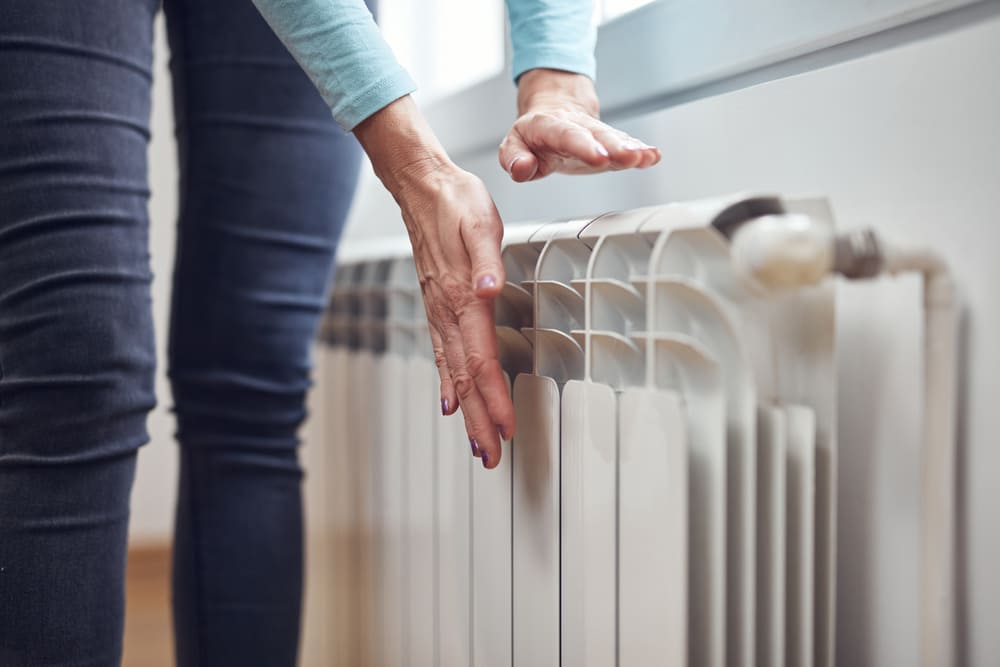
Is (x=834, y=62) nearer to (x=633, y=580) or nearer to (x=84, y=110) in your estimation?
(x=633, y=580)

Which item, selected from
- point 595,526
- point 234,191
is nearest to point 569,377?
point 595,526

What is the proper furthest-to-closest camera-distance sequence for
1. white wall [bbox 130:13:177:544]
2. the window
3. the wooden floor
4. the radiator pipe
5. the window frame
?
white wall [bbox 130:13:177:544]
the wooden floor
the window
the window frame
the radiator pipe

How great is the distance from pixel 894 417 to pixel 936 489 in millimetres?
79

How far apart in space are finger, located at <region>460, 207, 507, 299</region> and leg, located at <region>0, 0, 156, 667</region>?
0.26m

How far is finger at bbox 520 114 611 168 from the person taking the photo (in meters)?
0.57

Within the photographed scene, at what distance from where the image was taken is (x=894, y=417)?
0.56 meters

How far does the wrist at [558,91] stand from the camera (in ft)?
2.34

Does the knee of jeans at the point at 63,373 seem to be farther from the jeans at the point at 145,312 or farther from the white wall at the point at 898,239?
the white wall at the point at 898,239

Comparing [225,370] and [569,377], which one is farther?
[225,370]

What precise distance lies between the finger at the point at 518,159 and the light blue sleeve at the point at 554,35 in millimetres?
101

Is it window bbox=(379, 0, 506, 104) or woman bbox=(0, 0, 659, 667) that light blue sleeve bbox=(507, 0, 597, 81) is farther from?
window bbox=(379, 0, 506, 104)

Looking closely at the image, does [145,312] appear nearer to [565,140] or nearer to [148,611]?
[565,140]

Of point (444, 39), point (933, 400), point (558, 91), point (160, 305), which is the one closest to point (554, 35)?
point (558, 91)

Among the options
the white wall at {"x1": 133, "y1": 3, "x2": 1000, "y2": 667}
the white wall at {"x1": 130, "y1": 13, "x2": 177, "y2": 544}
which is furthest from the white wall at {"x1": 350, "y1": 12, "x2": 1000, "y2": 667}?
the white wall at {"x1": 130, "y1": 13, "x2": 177, "y2": 544}
